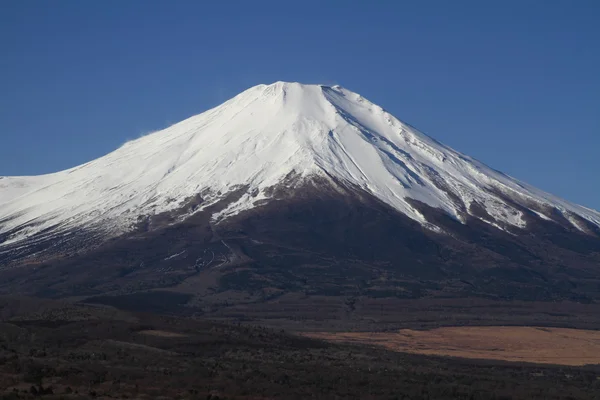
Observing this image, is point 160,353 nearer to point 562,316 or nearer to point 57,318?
point 57,318

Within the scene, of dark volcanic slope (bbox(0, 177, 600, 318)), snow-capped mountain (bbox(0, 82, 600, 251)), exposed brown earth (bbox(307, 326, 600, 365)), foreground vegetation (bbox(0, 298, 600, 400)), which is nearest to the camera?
foreground vegetation (bbox(0, 298, 600, 400))

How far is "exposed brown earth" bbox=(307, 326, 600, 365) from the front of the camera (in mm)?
73688

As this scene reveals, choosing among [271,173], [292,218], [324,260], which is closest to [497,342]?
[324,260]

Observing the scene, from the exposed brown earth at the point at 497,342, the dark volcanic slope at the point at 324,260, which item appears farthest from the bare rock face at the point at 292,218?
the exposed brown earth at the point at 497,342

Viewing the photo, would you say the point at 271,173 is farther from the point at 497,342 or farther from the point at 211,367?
the point at 211,367

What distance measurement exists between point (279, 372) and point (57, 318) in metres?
19.5

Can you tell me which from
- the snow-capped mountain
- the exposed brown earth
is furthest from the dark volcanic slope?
the exposed brown earth

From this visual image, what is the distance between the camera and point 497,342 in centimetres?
8275

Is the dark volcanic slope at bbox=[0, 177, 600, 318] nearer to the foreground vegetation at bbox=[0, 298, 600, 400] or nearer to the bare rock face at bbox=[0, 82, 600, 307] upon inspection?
the bare rock face at bbox=[0, 82, 600, 307]

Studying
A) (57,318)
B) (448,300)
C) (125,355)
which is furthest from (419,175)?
(125,355)

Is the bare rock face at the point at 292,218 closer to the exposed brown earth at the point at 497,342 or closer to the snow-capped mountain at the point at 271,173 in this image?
the snow-capped mountain at the point at 271,173

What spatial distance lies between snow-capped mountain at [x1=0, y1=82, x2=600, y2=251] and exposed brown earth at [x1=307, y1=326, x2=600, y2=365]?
4572 centimetres

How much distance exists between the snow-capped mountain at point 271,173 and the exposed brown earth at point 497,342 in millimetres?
45717

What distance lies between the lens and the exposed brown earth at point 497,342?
73.7 m
